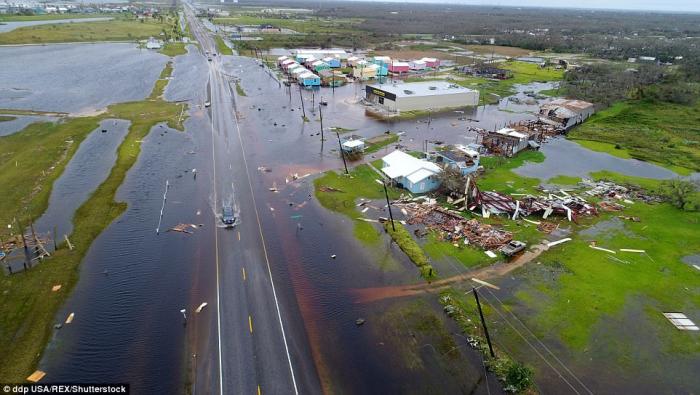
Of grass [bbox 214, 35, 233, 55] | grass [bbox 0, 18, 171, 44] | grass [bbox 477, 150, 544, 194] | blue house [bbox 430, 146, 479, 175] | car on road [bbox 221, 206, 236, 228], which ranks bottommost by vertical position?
grass [bbox 477, 150, 544, 194]

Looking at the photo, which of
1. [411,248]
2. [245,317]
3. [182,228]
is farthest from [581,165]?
[182,228]

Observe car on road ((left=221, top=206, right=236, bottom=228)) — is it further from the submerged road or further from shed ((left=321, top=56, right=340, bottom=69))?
shed ((left=321, top=56, right=340, bottom=69))

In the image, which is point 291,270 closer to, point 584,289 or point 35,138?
point 584,289

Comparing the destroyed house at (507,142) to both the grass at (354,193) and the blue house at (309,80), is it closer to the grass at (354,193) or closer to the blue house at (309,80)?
the grass at (354,193)

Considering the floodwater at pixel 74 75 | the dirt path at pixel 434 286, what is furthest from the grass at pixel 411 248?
the floodwater at pixel 74 75

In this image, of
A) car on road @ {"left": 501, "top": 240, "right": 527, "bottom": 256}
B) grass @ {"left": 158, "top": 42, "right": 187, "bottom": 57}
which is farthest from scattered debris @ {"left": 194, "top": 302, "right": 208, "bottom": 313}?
grass @ {"left": 158, "top": 42, "right": 187, "bottom": 57}
